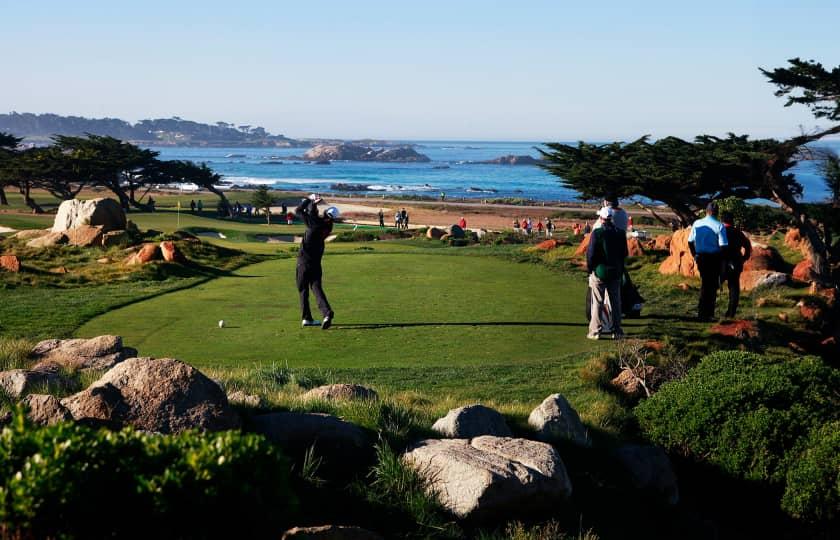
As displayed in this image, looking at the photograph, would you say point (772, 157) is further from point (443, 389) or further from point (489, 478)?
point (489, 478)

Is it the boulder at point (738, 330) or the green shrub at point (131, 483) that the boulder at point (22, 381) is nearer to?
the green shrub at point (131, 483)

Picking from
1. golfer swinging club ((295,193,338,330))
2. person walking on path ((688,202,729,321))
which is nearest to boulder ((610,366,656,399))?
person walking on path ((688,202,729,321))

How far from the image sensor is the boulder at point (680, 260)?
21609 mm

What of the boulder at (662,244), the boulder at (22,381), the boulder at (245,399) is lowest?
the boulder at (245,399)

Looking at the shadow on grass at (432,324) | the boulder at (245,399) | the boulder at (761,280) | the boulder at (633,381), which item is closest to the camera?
the boulder at (245,399)

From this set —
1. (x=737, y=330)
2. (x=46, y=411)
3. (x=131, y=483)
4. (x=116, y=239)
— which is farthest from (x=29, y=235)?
(x=131, y=483)

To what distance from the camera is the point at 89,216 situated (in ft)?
91.8

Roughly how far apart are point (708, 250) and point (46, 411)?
40.3ft

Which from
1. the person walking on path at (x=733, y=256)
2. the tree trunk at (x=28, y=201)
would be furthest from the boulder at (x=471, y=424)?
the tree trunk at (x=28, y=201)

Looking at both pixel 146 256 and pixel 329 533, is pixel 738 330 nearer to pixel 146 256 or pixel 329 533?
pixel 329 533

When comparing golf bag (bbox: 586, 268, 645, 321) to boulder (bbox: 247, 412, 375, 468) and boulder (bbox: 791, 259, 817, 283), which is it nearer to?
boulder (bbox: 791, 259, 817, 283)

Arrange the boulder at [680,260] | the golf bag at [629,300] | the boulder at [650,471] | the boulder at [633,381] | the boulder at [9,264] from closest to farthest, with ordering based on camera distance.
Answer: the boulder at [650,471] < the boulder at [633,381] < the golf bag at [629,300] < the boulder at [9,264] < the boulder at [680,260]

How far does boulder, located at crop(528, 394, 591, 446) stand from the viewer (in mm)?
8789

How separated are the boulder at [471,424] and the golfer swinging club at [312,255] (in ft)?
20.3
